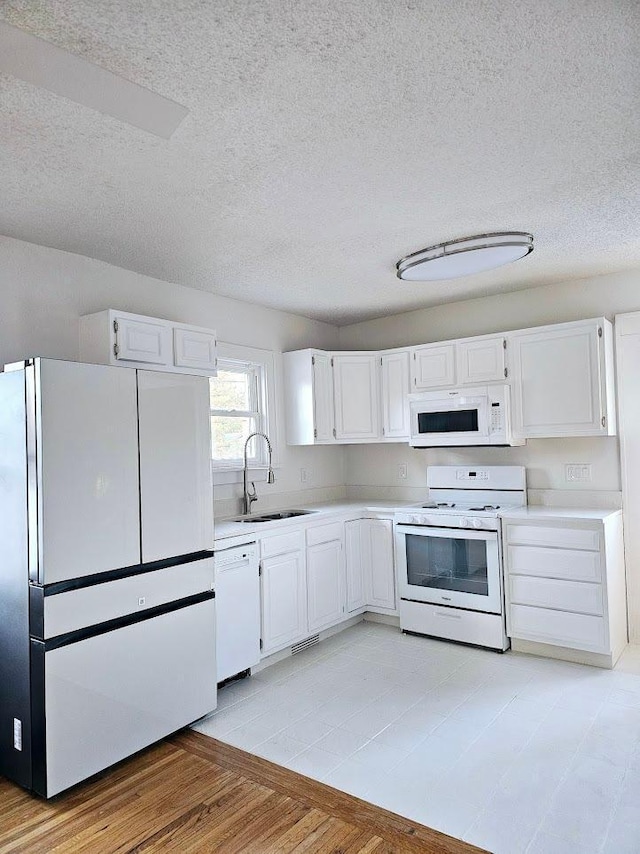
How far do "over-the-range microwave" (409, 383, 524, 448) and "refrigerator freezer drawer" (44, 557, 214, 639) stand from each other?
2024 mm

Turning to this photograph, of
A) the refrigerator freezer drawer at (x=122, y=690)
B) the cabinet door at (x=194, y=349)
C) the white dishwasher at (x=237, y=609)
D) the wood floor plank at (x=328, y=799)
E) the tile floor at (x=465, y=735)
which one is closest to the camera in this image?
the wood floor plank at (x=328, y=799)

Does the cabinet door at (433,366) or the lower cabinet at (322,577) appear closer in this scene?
the lower cabinet at (322,577)

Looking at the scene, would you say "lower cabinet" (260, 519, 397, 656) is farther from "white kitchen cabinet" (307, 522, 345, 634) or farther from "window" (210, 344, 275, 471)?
"window" (210, 344, 275, 471)

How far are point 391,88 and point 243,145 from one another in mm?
587

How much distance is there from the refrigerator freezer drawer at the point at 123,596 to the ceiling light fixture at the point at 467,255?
2.02m

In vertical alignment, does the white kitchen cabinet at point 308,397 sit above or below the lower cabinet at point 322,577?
above

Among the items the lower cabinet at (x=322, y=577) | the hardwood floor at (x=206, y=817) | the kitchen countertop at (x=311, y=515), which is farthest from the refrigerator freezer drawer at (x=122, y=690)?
the lower cabinet at (x=322, y=577)

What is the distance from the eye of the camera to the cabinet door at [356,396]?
15.5 feet

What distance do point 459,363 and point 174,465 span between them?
7.64 feet

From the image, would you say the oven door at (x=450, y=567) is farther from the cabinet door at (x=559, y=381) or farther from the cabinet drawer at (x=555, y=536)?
the cabinet door at (x=559, y=381)

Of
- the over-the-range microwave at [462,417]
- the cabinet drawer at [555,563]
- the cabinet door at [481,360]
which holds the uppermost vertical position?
the cabinet door at [481,360]

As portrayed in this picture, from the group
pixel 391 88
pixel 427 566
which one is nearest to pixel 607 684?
pixel 427 566

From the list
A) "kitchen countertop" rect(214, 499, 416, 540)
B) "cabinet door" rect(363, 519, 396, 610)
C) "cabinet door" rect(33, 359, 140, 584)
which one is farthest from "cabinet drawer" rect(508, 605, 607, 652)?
"cabinet door" rect(33, 359, 140, 584)

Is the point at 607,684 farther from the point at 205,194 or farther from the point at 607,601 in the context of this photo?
the point at 205,194
